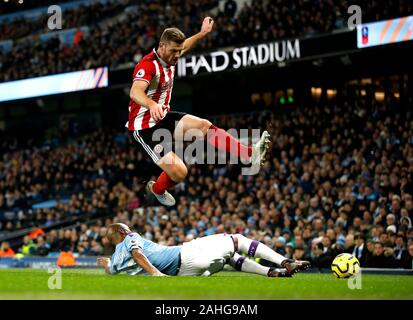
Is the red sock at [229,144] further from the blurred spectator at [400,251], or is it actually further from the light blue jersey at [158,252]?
the blurred spectator at [400,251]

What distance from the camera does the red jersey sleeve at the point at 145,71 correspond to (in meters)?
9.14

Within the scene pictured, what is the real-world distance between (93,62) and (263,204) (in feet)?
34.8

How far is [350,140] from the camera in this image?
1967cm

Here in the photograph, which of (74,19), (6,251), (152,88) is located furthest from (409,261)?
(74,19)

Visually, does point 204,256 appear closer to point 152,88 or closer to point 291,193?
point 152,88

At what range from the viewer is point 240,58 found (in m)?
21.9

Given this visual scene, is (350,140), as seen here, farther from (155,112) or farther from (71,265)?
(155,112)


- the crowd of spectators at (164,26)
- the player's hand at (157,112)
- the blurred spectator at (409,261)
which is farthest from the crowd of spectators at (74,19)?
the player's hand at (157,112)

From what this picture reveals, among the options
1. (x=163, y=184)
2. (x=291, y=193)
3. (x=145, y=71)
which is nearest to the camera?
(x=145, y=71)

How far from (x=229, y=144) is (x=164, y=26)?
17842mm

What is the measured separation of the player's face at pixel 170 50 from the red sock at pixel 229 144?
1.08 meters

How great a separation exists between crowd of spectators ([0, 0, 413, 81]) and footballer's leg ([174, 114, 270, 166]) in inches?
454

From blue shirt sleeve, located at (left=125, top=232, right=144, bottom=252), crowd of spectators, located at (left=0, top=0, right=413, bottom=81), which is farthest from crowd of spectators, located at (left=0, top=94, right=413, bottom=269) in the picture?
blue shirt sleeve, located at (left=125, top=232, right=144, bottom=252)
